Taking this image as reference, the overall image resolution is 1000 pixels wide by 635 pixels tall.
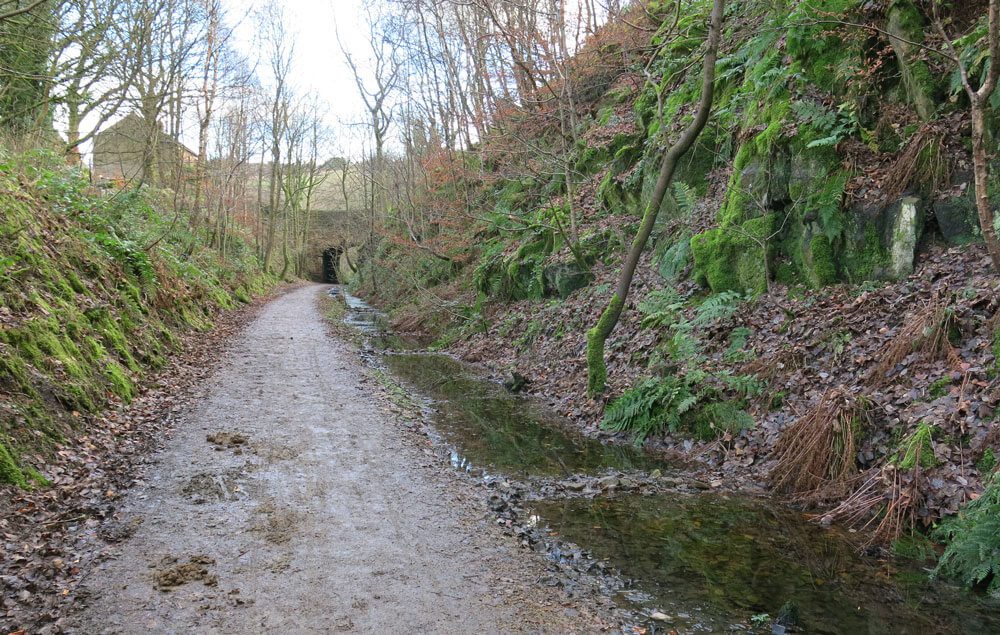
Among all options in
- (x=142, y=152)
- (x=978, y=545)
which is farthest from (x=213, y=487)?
(x=142, y=152)

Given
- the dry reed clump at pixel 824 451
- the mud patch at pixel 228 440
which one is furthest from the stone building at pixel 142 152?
the dry reed clump at pixel 824 451

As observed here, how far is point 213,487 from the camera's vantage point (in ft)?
18.5

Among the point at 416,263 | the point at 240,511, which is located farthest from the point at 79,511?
the point at 416,263

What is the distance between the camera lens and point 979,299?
18.9ft

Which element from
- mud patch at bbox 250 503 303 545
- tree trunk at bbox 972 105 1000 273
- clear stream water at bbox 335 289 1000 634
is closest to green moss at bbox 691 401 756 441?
clear stream water at bbox 335 289 1000 634

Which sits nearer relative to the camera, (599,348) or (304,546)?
(304,546)

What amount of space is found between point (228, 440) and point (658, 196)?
6.94 m

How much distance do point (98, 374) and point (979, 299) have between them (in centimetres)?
1065

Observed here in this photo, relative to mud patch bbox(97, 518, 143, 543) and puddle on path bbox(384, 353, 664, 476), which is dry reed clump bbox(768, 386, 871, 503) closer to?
puddle on path bbox(384, 353, 664, 476)

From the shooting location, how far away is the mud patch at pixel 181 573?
12.9 feet

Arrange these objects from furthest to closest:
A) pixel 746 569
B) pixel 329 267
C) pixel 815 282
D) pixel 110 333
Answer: pixel 329 267
pixel 110 333
pixel 815 282
pixel 746 569

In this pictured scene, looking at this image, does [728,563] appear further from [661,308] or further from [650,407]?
[661,308]

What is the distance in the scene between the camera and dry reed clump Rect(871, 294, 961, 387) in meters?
5.72

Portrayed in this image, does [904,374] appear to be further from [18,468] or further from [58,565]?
[18,468]
